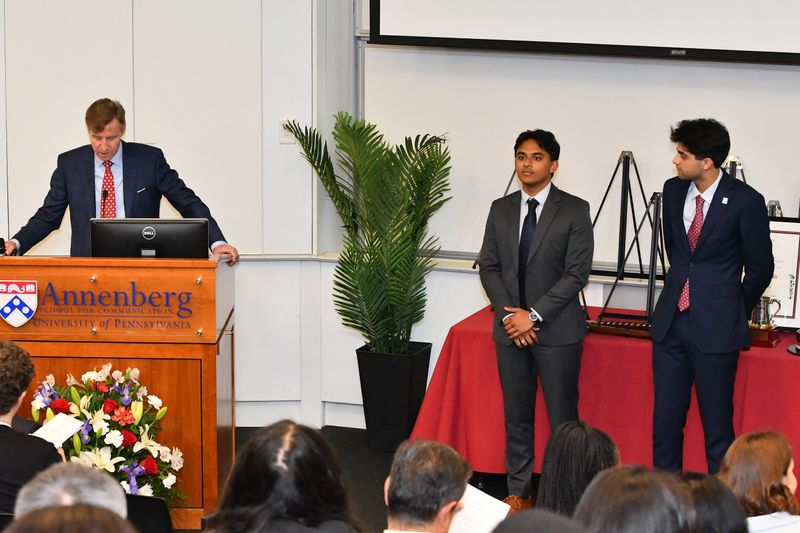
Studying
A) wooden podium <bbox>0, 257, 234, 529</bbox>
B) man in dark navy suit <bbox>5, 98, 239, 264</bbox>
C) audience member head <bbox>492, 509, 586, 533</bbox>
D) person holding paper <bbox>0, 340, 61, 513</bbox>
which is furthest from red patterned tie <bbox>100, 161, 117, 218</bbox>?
audience member head <bbox>492, 509, 586, 533</bbox>

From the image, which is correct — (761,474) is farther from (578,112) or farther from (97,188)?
(578,112)

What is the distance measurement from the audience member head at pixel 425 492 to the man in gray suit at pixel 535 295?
86.2 inches

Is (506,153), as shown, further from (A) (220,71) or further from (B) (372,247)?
(A) (220,71)

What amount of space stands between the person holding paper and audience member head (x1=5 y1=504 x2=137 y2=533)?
1.21m

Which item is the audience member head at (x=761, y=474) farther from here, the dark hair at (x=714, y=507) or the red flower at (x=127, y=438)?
the red flower at (x=127, y=438)

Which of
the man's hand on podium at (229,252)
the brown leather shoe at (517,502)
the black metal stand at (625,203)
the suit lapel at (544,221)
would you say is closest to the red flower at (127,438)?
the man's hand on podium at (229,252)

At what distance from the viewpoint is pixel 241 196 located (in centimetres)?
612

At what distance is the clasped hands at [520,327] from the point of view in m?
4.56

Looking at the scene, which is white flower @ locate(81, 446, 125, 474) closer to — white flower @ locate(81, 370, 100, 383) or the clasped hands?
white flower @ locate(81, 370, 100, 383)

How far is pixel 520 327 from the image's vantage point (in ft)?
15.0

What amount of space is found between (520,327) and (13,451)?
241cm

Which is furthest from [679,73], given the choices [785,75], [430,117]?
[430,117]

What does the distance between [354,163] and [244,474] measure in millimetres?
3783

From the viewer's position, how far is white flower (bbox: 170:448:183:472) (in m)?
3.97
